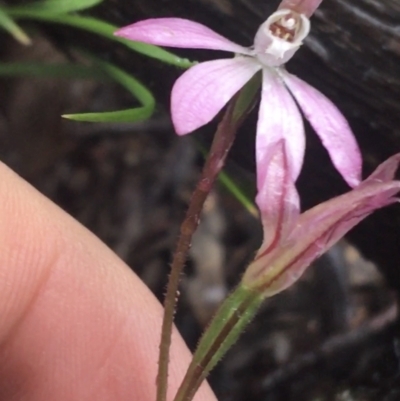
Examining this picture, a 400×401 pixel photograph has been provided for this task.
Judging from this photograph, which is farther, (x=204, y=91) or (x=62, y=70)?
(x=62, y=70)

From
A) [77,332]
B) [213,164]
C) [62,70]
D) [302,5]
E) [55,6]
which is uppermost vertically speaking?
[302,5]

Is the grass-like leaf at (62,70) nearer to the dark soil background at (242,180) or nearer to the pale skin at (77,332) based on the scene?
the dark soil background at (242,180)

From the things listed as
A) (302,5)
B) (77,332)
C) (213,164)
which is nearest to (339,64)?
(302,5)

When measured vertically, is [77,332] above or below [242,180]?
below

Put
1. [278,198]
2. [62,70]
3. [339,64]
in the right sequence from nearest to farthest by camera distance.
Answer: [278,198]
[339,64]
[62,70]

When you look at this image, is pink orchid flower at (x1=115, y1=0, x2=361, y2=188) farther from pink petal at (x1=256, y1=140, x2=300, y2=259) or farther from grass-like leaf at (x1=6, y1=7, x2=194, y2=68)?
grass-like leaf at (x1=6, y1=7, x2=194, y2=68)

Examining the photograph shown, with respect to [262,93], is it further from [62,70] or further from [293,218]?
[62,70]

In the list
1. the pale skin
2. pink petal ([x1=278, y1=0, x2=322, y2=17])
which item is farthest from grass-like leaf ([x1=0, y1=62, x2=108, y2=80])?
pink petal ([x1=278, y1=0, x2=322, y2=17])
